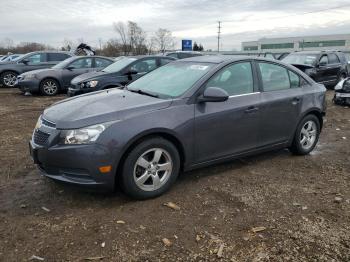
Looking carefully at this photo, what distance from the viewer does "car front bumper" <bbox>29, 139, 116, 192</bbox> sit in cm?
374

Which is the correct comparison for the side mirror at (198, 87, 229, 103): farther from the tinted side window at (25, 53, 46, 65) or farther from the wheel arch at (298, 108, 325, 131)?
the tinted side window at (25, 53, 46, 65)

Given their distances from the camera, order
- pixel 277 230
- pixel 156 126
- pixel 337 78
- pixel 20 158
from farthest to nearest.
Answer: pixel 337 78 < pixel 20 158 < pixel 156 126 < pixel 277 230

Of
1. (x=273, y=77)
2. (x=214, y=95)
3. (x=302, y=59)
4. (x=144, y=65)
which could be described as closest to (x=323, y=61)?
(x=302, y=59)

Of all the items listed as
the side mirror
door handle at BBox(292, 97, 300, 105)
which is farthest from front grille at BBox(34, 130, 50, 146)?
door handle at BBox(292, 97, 300, 105)

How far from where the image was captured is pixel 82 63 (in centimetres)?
1348

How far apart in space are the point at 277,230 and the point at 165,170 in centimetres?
139

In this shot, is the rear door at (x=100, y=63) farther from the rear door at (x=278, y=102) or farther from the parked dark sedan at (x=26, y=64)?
the rear door at (x=278, y=102)

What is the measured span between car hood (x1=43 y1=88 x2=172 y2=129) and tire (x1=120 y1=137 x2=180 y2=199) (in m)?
0.38

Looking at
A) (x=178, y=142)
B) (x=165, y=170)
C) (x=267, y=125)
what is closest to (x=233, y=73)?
(x=267, y=125)

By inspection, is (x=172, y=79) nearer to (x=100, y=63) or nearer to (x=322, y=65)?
(x=100, y=63)

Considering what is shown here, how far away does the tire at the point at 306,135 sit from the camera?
18.6 ft

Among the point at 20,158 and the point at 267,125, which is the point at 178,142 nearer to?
the point at 267,125

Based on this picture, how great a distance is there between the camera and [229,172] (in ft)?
16.6

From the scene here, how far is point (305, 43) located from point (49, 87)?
7165 cm
